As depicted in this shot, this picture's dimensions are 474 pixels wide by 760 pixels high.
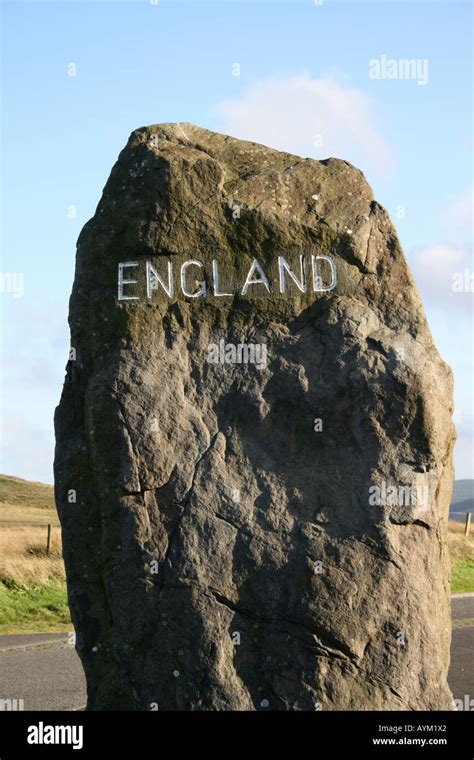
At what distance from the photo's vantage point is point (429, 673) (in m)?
7.46

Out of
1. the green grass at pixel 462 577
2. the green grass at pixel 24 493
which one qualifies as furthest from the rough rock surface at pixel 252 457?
the green grass at pixel 24 493

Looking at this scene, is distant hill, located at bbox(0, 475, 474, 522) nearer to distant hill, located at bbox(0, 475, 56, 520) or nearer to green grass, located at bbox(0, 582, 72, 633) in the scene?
distant hill, located at bbox(0, 475, 56, 520)

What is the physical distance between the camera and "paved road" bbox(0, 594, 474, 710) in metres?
10.4

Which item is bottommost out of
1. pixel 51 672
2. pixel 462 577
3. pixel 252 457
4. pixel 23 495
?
pixel 51 672

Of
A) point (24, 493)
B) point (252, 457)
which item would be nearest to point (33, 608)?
point (252, 457)

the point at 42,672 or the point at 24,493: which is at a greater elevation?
the point at 24,493

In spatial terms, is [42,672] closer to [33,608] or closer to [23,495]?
[33,608]

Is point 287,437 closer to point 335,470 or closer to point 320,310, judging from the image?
point 335,470

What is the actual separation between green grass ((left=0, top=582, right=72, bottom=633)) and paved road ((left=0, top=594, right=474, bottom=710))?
2.02 feet

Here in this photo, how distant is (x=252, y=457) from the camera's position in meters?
7.66

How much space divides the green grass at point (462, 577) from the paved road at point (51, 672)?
5516 mm

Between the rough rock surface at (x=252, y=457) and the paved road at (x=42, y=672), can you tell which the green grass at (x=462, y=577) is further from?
the rough rock surface at (x=252, y=457)

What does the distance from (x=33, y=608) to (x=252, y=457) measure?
352 inches
